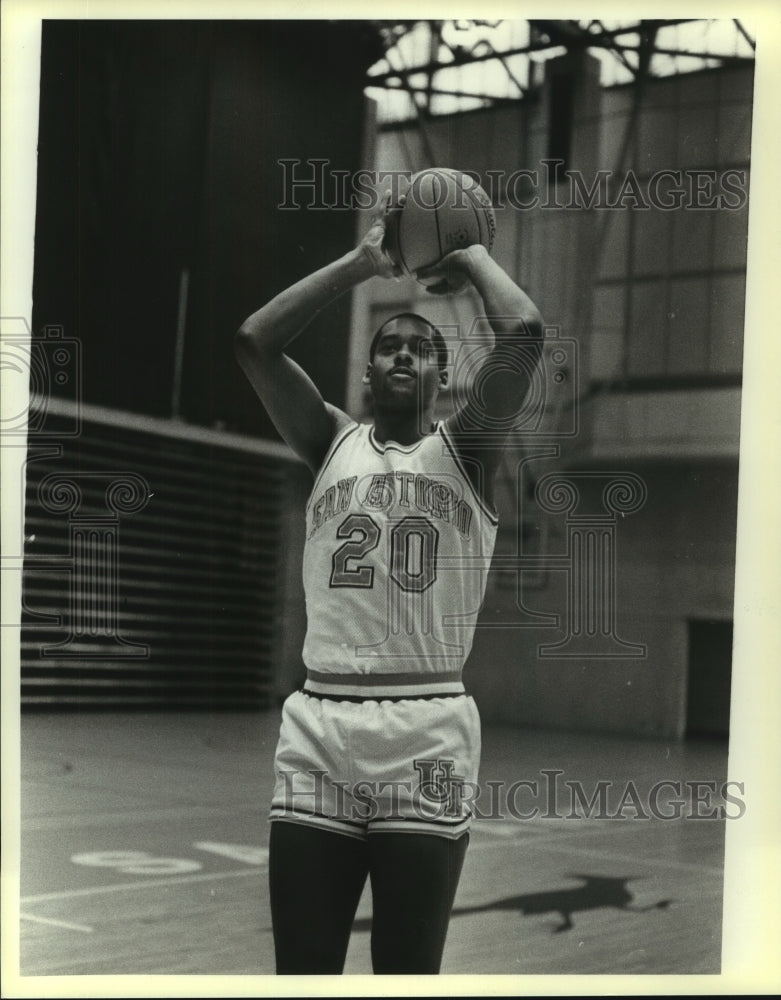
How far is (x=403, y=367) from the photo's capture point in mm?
3809

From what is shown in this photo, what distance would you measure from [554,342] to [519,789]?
1.68 meters

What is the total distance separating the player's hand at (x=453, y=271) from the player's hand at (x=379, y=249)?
0.12 m

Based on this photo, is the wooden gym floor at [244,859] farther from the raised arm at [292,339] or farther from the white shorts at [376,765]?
the raised arm at [292,339]

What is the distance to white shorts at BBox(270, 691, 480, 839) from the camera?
354cm

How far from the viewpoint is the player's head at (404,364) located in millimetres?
3811

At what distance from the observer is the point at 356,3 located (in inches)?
162

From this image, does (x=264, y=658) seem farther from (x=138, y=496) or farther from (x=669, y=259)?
(x=669, y=259)

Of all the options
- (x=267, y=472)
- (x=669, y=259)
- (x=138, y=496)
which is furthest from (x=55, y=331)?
(x=669, y=259)
